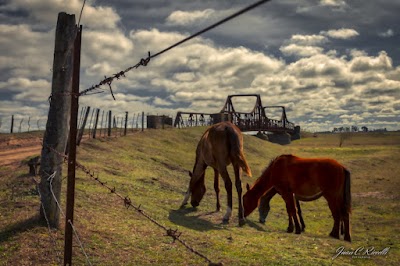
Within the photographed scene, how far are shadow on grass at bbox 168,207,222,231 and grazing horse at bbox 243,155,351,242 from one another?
2.32 meters

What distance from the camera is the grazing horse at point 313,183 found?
10023 millimetres

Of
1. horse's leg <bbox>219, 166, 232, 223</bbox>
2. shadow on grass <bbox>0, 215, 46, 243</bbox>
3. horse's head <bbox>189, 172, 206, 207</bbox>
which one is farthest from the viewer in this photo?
horse's head <bbox>189, 172, 206, 207</bbox>

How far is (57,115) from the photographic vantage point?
7.21 metres

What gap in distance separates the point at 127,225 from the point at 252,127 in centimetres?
4811

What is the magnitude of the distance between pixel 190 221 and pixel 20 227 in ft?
15.3

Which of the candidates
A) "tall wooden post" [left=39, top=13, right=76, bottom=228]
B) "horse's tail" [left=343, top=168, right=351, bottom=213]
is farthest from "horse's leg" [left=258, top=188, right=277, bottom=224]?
"tall wooden post" [left=39, top=13, right=76, bottom=228]

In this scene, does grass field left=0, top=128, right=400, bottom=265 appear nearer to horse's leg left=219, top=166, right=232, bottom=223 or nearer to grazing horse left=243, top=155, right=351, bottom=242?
horse's leg left=219, top=166, right=232, bottom=223

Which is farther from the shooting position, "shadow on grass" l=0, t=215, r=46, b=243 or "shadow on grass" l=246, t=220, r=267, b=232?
"shadow on grass" l=246, t=220, r=267, b=232

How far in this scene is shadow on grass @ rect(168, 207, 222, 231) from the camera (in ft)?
32.2

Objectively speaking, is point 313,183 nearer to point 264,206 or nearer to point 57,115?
point 264,206

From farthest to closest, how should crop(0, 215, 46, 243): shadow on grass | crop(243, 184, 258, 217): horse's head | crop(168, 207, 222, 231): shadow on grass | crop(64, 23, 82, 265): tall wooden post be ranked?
crop(243, 184, 258, 217): horse's head → crop(168, 207, 222, 231): shadow on grass → crop(0, 215, 46, 243): shadow on grass → crop(64, 23, 82, 265): tall wooden post

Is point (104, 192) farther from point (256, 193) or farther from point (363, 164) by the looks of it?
point (363, 164)

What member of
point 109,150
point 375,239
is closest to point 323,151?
point 109,150

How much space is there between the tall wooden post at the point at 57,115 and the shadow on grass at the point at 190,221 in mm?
3765
